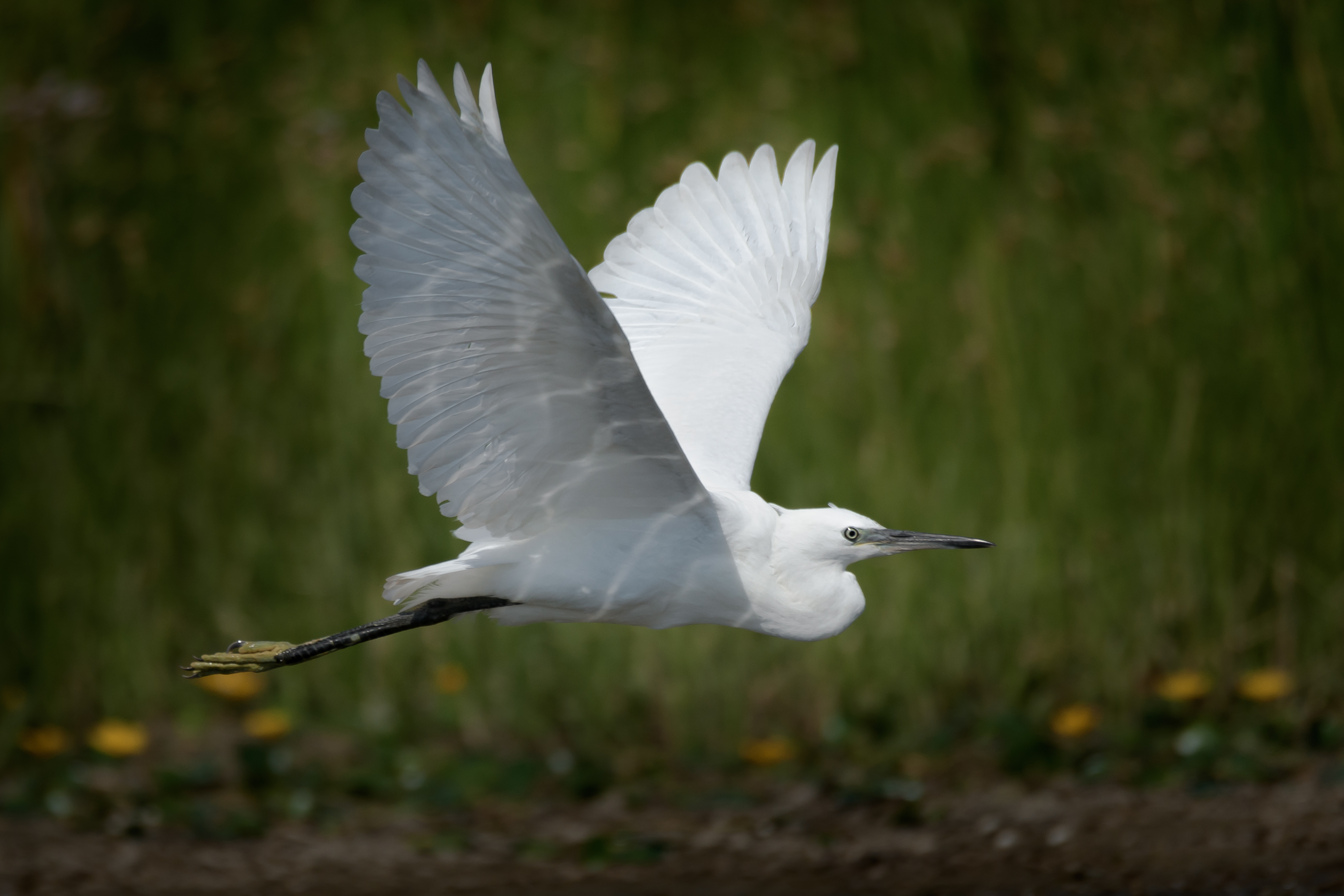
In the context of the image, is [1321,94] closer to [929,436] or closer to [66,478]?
[929,436]

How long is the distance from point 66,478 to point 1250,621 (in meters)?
4.20

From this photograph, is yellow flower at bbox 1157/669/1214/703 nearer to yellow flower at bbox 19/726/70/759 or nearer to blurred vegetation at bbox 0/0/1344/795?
blurred vegetation at bbox 0/0/1344/795

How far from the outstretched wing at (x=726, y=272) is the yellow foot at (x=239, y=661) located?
124cm

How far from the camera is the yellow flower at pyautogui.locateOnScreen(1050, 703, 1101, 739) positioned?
15.2 feet

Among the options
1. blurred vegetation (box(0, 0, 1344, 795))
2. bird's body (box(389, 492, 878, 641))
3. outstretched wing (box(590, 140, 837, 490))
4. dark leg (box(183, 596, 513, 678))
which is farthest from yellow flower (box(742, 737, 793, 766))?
dark leg (box(183, 596, 513, 678))

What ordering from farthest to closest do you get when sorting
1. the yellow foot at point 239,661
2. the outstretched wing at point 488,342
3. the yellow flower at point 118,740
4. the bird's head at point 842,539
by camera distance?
the yellow flower at point 118,740, the yellow foot at point 239,661, the bird's head at point 842,539, the outstretched wing at point 488,342

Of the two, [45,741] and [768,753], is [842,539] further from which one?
[45,741]

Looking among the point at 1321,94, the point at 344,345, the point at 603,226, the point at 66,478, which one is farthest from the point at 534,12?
the point at 1321,94

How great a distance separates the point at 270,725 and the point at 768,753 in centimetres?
171

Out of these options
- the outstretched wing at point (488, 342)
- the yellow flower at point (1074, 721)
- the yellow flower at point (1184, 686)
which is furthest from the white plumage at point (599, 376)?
the yellow flower at point (1184, 686)

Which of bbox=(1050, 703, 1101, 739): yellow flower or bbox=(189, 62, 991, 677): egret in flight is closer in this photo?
bbox=(189, 62, 991, 677): egret in flight

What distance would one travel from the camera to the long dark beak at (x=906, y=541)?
331 cm

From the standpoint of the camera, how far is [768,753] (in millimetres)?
4801

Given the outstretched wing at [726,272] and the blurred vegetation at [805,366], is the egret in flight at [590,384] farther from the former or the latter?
the blurred vegetation at [805,366]
